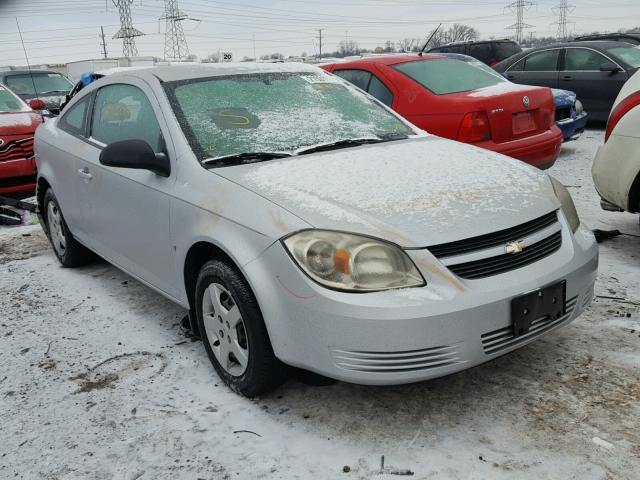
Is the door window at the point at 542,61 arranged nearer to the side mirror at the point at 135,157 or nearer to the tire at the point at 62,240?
the tire at the point at 62,240

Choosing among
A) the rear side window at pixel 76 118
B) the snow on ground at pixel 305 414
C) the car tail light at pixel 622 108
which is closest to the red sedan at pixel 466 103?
the car tail light at pixel 622 108

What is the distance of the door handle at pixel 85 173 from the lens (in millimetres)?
3902

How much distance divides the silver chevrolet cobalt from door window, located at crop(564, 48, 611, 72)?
7978 millimetres

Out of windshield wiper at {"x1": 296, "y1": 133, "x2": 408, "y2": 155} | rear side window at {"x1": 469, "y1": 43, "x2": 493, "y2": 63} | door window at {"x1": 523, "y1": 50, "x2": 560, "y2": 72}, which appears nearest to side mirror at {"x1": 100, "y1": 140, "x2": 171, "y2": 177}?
windshield wiper at {"x1": 296, "y1": 133, "x2": 408, "y2": 155}

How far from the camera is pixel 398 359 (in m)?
2.28

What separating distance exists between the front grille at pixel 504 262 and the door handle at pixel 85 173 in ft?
8.40

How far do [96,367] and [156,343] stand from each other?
0.36 m

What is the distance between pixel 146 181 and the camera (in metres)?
3.25

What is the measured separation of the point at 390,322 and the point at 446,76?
451 centimetres

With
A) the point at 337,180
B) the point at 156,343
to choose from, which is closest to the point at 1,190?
the point at 156,343

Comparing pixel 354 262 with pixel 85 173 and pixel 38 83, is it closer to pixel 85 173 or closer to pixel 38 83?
pixel 85 173

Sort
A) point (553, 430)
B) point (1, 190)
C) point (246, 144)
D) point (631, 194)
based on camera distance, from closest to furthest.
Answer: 1. point (553, 430)
2. point (246, 144)
3. point (631, 194)
4. point (1, 190)

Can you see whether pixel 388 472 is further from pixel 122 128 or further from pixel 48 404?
pixel 122 128

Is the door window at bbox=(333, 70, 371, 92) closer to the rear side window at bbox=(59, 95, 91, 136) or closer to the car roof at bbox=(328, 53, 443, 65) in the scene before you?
the car roof at bbox=(328, 53, 443, 65)
